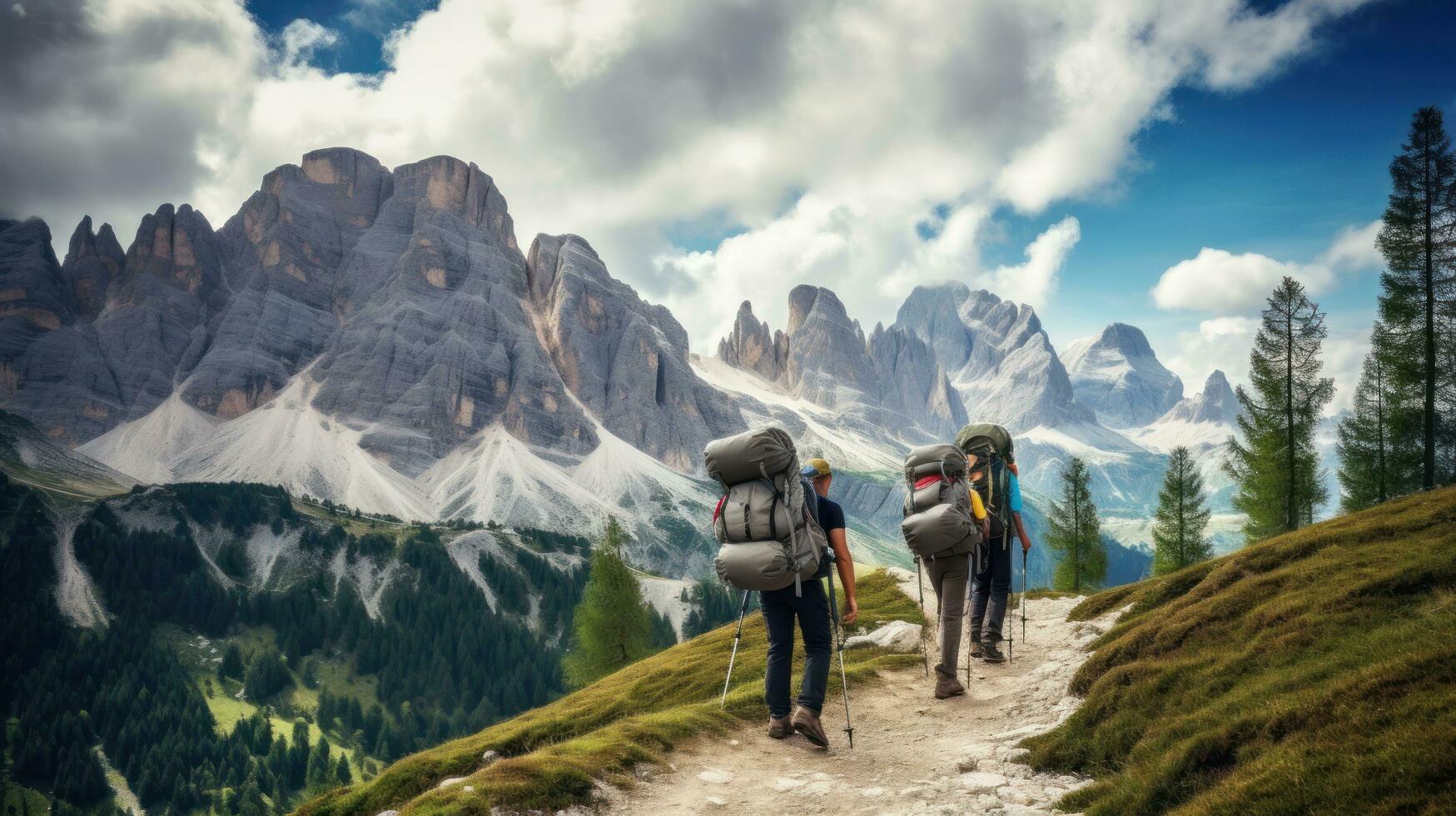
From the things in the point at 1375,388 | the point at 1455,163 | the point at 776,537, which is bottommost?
the point at 776,537

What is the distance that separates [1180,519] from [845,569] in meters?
47.1

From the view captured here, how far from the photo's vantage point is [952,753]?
10.2 m

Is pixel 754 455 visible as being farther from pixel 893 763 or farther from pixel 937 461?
pixel 937 461

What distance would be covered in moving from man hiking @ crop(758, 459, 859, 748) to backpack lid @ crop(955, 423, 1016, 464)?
6.65 meters

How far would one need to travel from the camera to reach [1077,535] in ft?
166

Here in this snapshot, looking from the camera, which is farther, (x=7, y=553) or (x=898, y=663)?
(x=7, y=553)

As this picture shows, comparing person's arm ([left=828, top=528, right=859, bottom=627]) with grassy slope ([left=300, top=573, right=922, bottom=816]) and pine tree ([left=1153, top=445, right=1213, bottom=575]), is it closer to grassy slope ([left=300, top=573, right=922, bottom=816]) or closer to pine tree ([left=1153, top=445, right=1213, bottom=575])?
grassy slope ([left=300, top=573, right=922, bottom=816])

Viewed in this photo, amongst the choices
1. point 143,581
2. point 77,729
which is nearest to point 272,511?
point 143,581

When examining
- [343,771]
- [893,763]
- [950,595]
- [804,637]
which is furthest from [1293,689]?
[343,771]

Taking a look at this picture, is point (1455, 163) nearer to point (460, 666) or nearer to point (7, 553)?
point (460, 666)

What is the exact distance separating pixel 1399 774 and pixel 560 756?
27.8 ft

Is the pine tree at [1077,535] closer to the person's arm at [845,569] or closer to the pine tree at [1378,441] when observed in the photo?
the pine tree at [1378,441]

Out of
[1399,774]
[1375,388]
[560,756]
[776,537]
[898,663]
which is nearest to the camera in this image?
[1399,774]

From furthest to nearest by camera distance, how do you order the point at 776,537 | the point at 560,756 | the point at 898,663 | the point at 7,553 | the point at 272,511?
the point at 272,511 → the point at 7,553 → the point at 898,663 → the point at 776,537 → the point at 560,756
